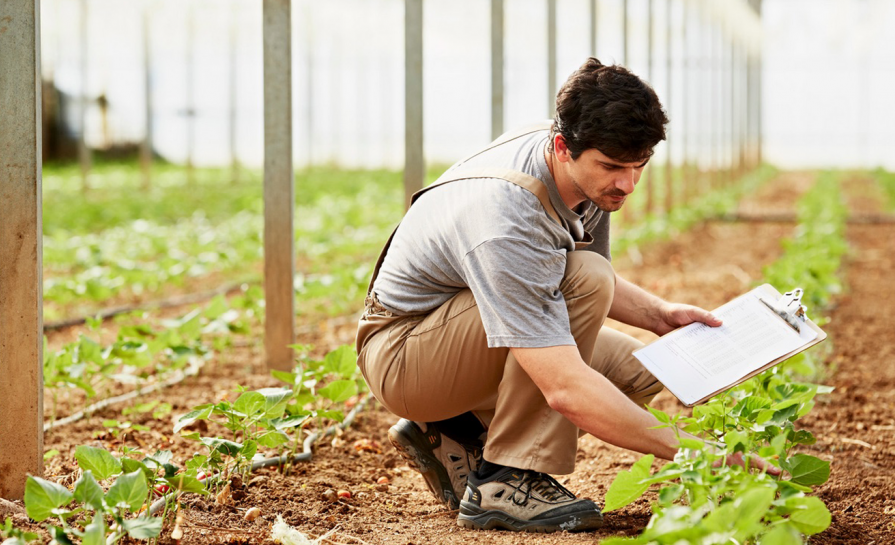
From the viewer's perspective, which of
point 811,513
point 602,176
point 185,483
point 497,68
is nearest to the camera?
point 811,513

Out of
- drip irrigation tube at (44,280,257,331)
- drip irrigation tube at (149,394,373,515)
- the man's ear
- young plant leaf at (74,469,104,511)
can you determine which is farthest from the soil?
drip irrigation tube at (44,280,257,331)

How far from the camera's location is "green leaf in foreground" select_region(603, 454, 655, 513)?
1611 mm

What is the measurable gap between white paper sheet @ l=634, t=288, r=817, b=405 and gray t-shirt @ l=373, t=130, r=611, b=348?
0.27m

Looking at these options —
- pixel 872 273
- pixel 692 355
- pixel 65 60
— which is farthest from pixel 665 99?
pixel 65 60

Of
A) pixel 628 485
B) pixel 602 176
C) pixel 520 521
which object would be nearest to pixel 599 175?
pixel 602 176

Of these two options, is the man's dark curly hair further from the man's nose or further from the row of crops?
the row of crops

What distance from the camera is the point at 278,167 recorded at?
3.30 meters

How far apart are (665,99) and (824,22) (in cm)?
1629

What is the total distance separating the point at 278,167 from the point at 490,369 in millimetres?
1464

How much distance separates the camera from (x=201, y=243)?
7082 millimetres

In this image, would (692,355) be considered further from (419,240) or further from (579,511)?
(419,240)

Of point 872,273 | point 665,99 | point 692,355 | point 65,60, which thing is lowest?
point 872,273

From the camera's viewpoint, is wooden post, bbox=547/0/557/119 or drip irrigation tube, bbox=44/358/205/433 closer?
drip irrigation tube, bbox=44/358/205/433

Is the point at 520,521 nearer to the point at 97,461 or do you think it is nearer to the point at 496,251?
the point at 496,251
